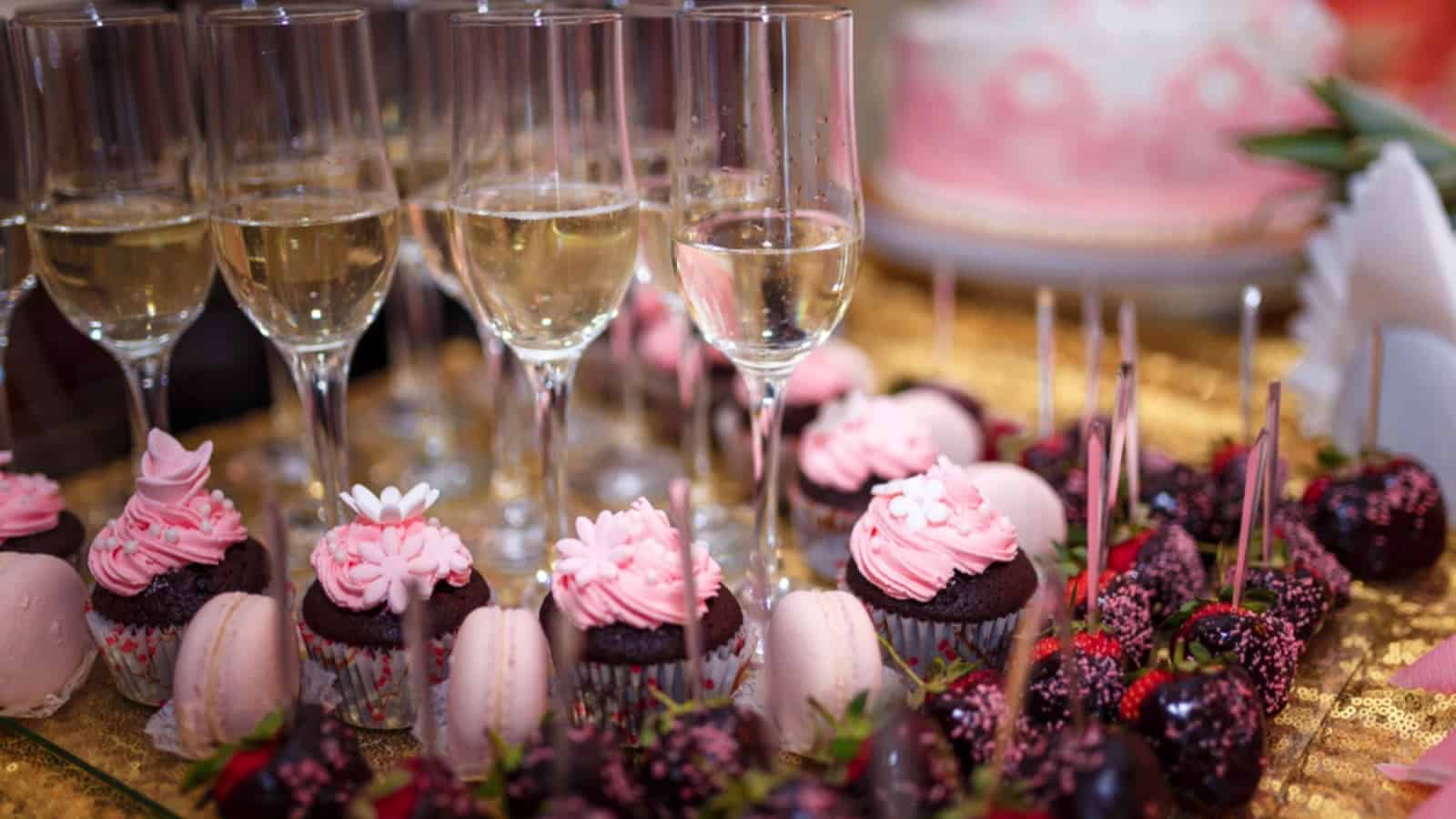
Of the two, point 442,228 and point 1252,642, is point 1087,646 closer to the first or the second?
point 1252,642

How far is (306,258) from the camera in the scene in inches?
47.9

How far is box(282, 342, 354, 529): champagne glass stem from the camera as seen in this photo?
133 centimetres

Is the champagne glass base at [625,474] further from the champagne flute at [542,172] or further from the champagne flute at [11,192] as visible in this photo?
the champagne flute at [11,192]

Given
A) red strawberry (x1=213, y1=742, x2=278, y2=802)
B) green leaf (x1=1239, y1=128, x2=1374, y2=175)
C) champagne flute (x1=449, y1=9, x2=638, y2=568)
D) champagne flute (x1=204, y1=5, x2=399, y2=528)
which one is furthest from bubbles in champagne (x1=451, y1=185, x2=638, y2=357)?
green leaf (x1=1239, y1=128, x2=1374, y2=175)

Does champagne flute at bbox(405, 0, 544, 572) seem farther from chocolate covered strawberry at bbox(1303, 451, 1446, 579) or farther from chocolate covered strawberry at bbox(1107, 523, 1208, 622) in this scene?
chocolate covered strawberry at bbox(1303, 451, 1446, 579)

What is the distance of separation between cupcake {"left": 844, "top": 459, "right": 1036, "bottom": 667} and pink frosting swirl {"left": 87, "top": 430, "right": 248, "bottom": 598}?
0.57 meters

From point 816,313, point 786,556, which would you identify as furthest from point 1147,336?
point 816,313

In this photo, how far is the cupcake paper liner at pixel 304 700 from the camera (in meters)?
1.13

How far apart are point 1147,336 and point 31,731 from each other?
183 cm

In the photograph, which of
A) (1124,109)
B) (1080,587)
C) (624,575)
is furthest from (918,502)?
(1124,109)

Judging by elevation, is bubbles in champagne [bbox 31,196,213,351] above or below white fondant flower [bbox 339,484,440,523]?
above

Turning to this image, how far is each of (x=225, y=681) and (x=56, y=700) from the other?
0.25m

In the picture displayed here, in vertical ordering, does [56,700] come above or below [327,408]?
below

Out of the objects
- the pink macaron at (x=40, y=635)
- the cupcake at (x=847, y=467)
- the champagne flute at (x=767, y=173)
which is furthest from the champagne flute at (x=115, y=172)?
the cupcake at (x=847, y=467)
